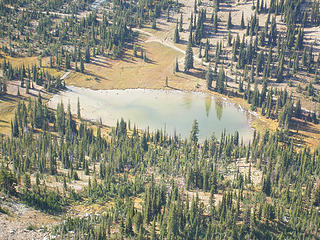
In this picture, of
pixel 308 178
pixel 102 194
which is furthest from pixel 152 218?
pixel 308 178

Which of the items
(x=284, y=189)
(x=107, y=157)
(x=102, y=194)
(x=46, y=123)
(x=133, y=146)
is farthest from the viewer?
(x=46, y=123)

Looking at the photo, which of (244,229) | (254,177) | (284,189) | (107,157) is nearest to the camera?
(244,229)

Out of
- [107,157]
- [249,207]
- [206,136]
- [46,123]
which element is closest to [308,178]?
[249,207]

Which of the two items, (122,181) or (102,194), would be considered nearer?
(102,194)

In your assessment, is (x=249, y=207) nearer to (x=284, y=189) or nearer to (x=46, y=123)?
(x=284, y=189)

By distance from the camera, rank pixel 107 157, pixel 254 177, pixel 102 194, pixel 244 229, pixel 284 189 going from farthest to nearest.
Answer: pixel 107 157 < pixel 254 177 < pixel 284 189 < pixel 102 194 < pixel 244 229

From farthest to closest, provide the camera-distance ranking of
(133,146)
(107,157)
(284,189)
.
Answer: (133,146) → (107,157) → (284,189)

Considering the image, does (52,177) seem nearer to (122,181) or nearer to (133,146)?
(122,181)

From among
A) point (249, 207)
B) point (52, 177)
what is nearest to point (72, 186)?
point (52, 177)

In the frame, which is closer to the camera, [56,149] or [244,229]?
[244,229]
